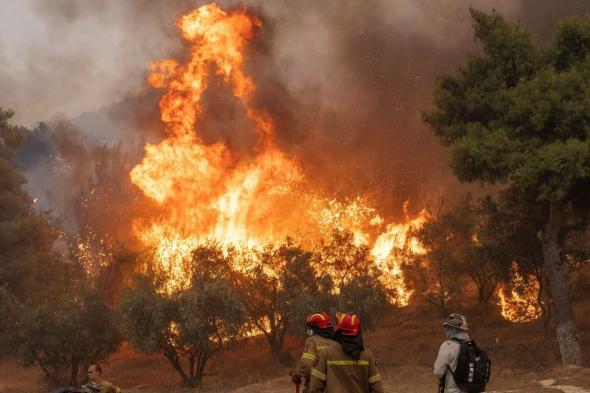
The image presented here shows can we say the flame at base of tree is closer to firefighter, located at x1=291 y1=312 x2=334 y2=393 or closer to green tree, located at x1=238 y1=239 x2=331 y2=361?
green tree, located at x1=238 y1=239 x2=331 y2=361

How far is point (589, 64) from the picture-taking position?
29500 mm

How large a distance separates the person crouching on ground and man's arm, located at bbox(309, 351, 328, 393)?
166 cm

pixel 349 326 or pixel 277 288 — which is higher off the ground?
pixel 277 288

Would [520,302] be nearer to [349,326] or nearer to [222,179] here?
[222,179]

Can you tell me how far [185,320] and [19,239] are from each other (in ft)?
100

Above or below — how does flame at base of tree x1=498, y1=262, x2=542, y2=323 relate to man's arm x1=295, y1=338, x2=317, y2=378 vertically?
above

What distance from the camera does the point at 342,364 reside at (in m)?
8.18

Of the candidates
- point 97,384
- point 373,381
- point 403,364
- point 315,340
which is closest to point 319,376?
point 315,340

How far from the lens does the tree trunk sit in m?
29.8

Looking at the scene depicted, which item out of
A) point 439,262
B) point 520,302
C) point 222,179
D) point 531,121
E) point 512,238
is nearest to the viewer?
point 531,121

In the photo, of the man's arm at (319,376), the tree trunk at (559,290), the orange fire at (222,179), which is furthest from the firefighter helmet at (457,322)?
the orange fire at (222,179)

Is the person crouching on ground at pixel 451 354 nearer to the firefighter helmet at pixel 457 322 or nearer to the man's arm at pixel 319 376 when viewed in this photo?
the firefighter helmet at pixel 457 322

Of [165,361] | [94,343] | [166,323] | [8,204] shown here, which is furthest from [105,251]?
[166,323]

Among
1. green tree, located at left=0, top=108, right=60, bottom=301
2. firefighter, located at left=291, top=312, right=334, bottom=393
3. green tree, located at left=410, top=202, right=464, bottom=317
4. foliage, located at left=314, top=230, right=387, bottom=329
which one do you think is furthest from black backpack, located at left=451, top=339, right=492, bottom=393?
green tree, located at left=0, top=108, right=60, bottom=301
